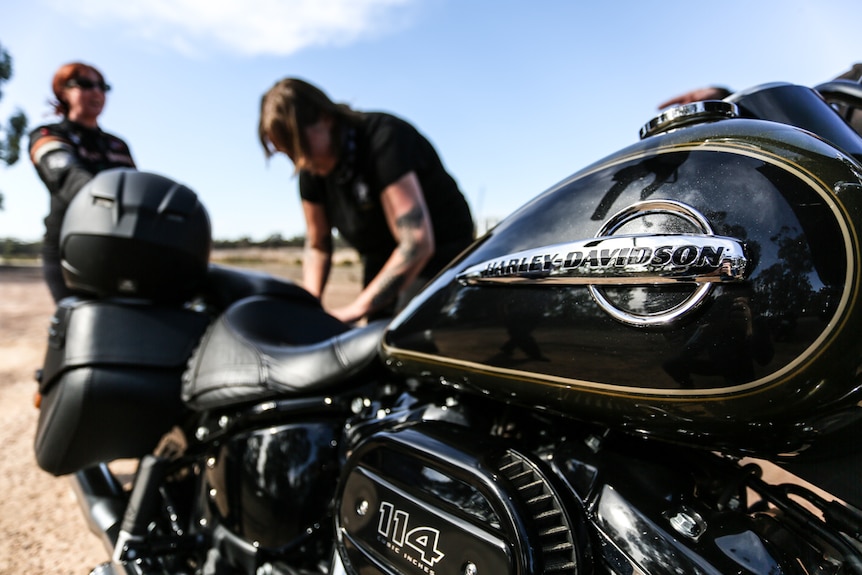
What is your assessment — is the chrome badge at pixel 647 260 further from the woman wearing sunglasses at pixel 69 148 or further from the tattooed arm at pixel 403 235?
the woman wearing sunglasses at pixel 69 148

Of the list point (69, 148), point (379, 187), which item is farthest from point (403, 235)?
point (69, 148)

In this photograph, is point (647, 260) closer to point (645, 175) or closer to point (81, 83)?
point (645, 175)

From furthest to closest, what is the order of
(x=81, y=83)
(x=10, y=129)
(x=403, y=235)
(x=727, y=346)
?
1. (x=10, y=129)
2. (x=81, y=83)
3. (x=403, y=235)
4. (x=727, y=346)

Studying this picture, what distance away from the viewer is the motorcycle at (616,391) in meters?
0.59

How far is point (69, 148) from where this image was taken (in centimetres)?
232

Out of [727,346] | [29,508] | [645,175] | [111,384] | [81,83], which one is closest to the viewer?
[727,346]

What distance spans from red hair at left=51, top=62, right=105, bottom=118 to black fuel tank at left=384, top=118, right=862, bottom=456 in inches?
106

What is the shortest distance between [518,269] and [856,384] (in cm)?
38

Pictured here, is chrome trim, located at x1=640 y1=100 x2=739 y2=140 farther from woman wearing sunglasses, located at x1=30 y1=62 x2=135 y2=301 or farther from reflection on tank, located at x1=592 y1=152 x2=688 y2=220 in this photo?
woman wearing sunglasses, located at x1=30 y1=62 x2=135 y2=301

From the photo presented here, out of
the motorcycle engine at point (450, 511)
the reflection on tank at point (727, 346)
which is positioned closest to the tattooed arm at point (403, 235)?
the motorcycle engine at point (450, 511)

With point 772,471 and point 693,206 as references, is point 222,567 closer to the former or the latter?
point 693,206

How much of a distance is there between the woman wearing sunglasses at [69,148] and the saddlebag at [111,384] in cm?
101

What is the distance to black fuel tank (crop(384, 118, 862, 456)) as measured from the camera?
57 cm

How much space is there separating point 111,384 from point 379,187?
3.30ft
